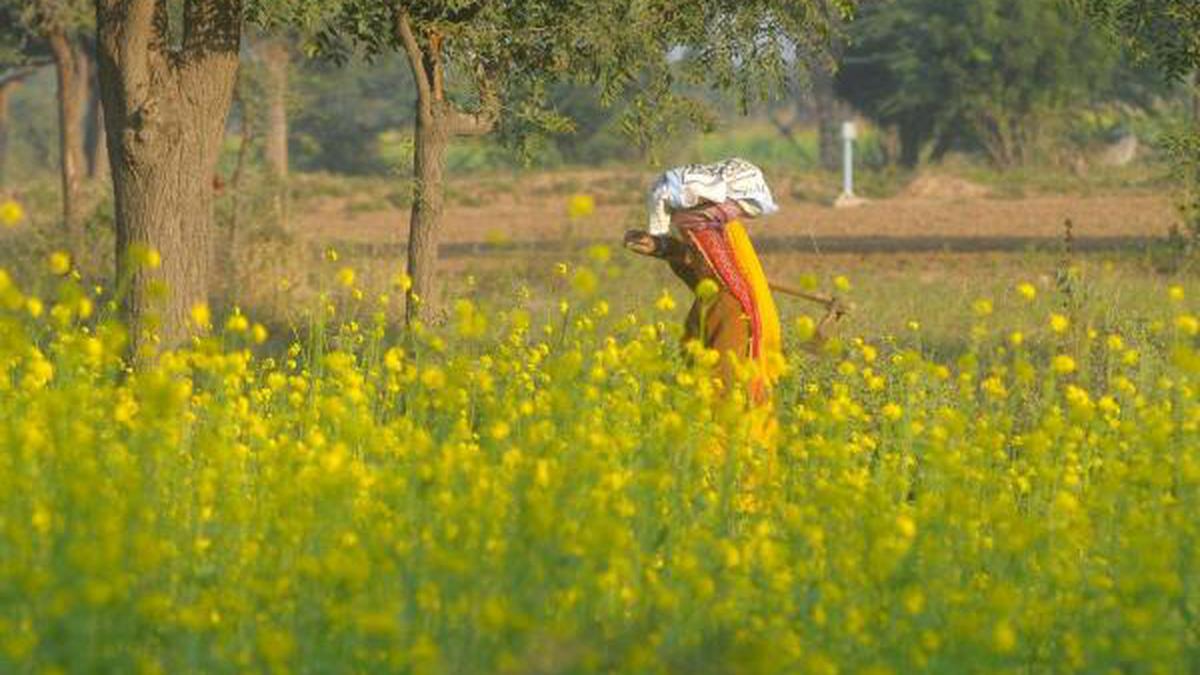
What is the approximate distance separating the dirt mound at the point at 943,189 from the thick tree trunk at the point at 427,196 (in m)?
34.1

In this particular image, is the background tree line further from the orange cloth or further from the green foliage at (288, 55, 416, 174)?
the green foliage at (288, 55, 416, 174)

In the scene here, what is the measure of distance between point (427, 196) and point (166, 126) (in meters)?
2.42

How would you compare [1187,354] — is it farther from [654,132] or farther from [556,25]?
[654,132]

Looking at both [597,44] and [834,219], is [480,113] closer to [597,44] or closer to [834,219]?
[597,44]

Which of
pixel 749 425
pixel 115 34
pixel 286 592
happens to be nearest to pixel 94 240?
pixel 115 34

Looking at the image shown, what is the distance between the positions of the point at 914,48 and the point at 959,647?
56056 mm

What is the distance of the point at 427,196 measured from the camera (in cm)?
1573

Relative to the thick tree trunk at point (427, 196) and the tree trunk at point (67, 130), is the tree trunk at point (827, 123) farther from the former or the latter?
the thick tree trunk at point (427, 196)

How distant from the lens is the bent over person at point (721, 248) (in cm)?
1048

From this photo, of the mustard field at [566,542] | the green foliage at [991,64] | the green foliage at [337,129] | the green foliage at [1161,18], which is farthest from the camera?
the green foliage at [337,129]

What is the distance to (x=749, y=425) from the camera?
27.3ft

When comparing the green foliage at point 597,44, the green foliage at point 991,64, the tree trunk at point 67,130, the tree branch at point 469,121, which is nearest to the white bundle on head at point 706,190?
the green foliage at point 597,44

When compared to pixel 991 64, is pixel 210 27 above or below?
above

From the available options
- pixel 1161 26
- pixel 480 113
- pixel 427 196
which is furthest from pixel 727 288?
pixel 1161 26
